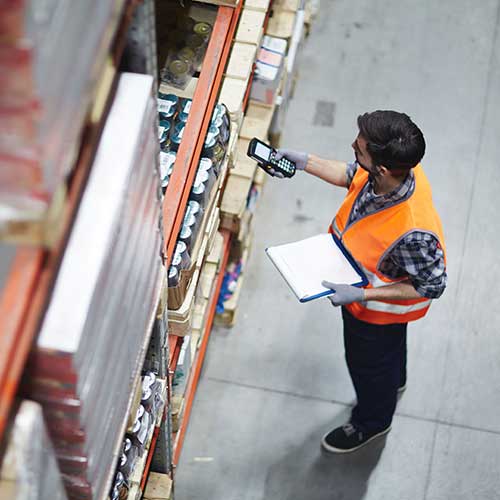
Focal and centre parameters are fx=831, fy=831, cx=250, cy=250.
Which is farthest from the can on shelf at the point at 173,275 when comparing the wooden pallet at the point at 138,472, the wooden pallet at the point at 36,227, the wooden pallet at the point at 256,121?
the wooden pallet at the point at 36,227

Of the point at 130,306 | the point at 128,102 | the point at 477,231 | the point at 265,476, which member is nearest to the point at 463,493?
the point at 265,476

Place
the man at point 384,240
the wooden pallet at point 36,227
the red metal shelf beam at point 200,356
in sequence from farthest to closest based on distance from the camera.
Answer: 1. the red metal shelf beam at point 200,356
2. the man at point 384,240
3. the wooden pallet at point 36,227

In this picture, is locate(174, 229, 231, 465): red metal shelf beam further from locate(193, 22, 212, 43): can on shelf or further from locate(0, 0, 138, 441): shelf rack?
locate(0, 0, 138, 441): shelf rack

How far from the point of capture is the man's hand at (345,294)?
3854 millimetres

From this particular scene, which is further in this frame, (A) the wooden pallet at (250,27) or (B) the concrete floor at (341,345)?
(B) the concrete floor at (341,345)

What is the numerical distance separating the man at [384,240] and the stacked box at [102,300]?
135 cm

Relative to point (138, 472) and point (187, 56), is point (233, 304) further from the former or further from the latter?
point (138, 472)

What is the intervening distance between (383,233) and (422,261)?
0.21m

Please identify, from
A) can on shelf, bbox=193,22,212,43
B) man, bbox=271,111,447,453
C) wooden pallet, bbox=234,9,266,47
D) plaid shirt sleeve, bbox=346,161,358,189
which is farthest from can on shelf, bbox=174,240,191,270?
wooden pallet, bbox=234,9,266,47

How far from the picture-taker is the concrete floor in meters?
4.96

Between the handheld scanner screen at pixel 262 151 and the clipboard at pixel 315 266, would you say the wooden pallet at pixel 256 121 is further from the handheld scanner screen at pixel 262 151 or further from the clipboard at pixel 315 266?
the clipboard at pixel 315 266

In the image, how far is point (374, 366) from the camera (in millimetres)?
4461

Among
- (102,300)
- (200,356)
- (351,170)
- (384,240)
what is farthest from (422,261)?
(102,300)

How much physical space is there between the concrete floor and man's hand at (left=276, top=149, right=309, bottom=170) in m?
1.52
